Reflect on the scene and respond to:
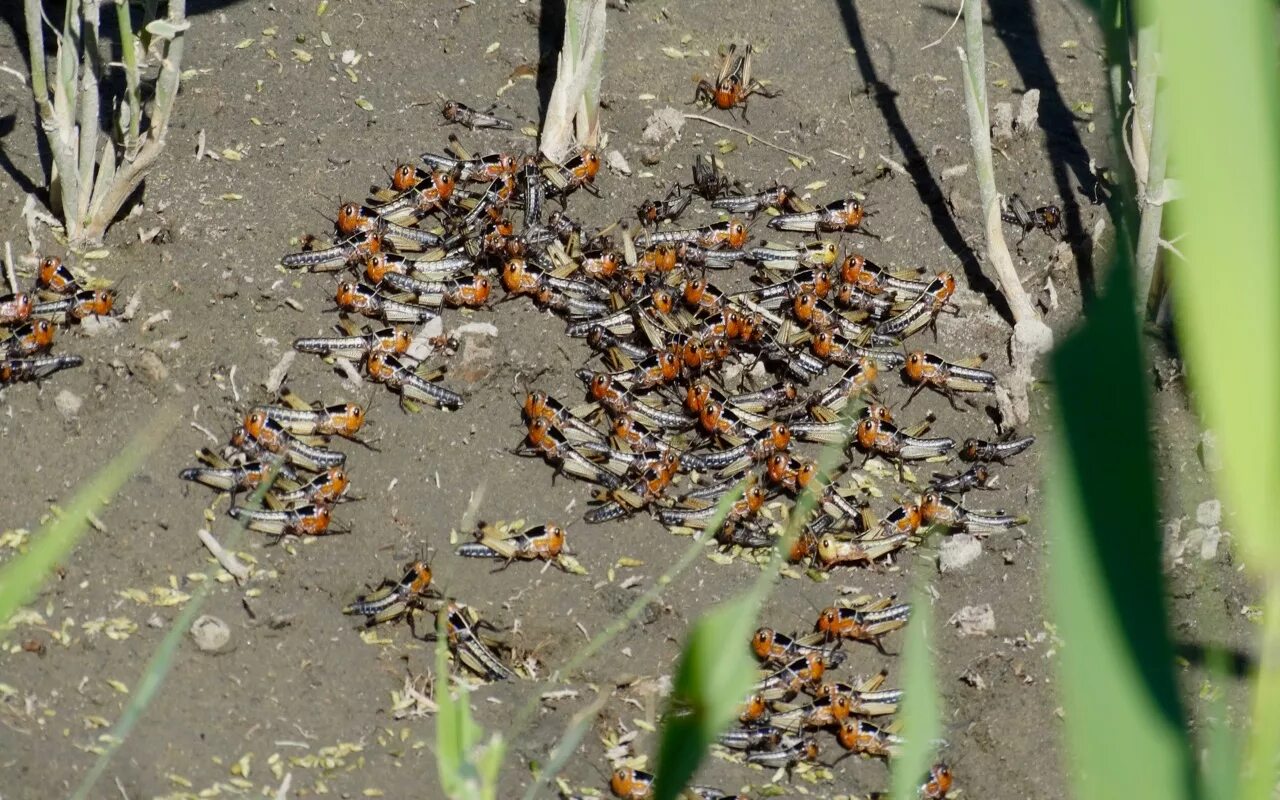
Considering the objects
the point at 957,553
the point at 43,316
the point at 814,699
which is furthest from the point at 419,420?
the point at 957,553

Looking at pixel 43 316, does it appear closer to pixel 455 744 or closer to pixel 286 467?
pixel 286 467

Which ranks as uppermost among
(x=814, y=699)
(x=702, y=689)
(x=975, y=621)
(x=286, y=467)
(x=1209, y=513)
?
(x=702, y=689)

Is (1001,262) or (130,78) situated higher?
(130,78)

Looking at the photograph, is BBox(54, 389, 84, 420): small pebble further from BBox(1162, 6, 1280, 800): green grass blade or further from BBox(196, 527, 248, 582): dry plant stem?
BBox(1162, 6, 1280, 800): green grass blade

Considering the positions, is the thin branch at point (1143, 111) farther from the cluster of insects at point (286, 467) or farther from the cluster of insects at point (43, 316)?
the cluster of insects at point (43, 316)

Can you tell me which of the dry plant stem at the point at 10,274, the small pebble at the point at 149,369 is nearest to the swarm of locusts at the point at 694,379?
the small pebble at the point at 149,369
